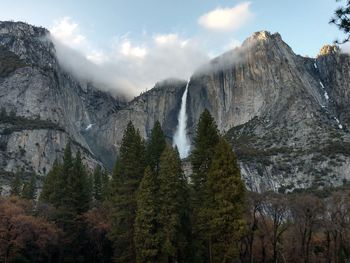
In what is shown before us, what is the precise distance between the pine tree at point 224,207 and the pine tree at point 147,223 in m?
6.56

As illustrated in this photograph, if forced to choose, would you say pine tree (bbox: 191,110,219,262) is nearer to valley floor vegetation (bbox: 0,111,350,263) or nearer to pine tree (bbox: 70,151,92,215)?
valley floor vegetation (bbox: 0,111,350,263)

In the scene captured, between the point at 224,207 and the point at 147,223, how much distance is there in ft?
33.3

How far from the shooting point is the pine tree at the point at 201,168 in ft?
174

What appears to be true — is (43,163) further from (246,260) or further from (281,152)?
(246,260)

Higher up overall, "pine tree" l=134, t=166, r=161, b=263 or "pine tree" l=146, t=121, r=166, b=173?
"pine tree" l=146, t=121, r=166, b=173

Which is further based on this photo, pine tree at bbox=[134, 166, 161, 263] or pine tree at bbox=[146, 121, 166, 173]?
pine tree at bbox=[146, 121, 166, 173]

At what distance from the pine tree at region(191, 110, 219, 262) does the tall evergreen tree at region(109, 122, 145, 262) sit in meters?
7.82

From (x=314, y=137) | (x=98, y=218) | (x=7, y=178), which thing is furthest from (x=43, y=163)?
(x=98, y=218)

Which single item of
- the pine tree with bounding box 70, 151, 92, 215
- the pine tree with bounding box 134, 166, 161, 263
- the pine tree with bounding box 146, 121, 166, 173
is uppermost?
the pine tree with bounding box 146, 121, 166, 173

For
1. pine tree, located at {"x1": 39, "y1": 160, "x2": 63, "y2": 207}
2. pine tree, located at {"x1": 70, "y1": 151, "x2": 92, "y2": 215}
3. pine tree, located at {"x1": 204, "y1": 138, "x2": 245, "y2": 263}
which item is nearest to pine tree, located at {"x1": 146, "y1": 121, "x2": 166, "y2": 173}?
pine tree, located at {"x1": 204, "y1": 138, "x2": 245, "y2": 263}

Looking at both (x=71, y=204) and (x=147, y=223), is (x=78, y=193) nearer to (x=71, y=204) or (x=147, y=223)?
(x=71, y=204)

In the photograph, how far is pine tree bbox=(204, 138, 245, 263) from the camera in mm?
47750

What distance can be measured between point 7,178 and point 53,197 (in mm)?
79495

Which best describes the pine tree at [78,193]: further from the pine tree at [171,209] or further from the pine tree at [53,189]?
the pine tree at [171,209]
